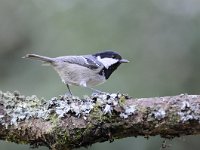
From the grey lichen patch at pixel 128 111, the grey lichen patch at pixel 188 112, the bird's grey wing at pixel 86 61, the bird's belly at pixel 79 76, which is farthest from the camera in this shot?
the bird's grey wing at pixel 86 61

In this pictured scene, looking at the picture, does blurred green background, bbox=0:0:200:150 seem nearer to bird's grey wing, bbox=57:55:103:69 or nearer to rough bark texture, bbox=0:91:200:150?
bird's grey wing, bbox=57:55:103:69

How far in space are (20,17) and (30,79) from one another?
1518 millimetres

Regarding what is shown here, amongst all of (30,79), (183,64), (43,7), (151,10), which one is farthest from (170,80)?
(43,7)

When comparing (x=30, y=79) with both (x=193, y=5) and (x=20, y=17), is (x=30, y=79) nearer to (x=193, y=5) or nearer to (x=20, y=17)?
(x=20, y=17)

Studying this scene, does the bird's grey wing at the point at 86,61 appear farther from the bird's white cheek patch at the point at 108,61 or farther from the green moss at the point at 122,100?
the green moss at the point at 122,100

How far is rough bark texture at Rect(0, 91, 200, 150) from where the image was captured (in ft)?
7.89

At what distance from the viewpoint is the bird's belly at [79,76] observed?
13.2 ft

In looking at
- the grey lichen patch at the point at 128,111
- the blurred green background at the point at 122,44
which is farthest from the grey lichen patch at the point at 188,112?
the blurred green background at the point at 122,44

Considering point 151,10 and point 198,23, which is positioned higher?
point 151,10

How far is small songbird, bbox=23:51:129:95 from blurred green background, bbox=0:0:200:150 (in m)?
0.57

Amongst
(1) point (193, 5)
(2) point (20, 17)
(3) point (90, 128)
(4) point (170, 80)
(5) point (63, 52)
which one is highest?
(2) point (20, 17)

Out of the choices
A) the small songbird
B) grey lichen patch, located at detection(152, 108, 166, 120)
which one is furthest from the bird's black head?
grey lichen patch, located at detection(152, 108, 166, 120)

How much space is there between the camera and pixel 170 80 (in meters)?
5.01

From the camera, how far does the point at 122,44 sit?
17.4ft
